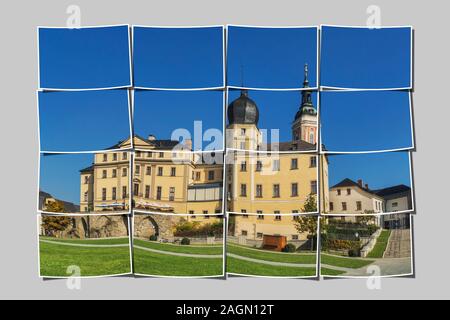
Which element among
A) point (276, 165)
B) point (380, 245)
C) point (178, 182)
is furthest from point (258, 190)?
point (380, 245)

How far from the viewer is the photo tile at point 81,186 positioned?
15969 mm

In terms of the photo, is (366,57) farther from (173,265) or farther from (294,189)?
(173,265)

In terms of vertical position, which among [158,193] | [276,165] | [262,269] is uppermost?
[276,165]

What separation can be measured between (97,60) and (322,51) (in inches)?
176

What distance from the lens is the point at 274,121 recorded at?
52.0 ft

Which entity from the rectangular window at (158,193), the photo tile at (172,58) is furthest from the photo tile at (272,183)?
the photo tile at (172,58)

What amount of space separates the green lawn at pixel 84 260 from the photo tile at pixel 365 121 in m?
4.64

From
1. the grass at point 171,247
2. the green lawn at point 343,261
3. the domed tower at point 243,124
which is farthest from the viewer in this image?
the grass at point 171,247

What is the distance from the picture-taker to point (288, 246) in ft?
52.0

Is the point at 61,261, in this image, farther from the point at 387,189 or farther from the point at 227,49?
the point at 387,189

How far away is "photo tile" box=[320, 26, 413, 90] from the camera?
15.7 metres

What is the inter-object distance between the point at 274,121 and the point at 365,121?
1.79 m

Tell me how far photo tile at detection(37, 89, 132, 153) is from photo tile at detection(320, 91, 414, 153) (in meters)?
3.97

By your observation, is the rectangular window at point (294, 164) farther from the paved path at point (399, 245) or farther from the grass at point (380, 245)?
the paved path at point (399, 245)
